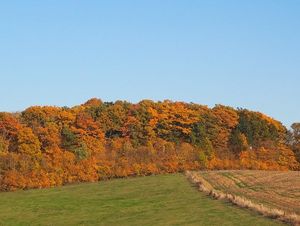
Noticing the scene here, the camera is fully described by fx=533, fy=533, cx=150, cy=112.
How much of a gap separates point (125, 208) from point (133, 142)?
60.4 metres

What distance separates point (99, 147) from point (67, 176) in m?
12.4

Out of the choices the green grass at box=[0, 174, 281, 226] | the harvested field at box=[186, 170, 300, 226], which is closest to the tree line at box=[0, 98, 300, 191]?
the green grass at box=[0, 174, 281, 226]

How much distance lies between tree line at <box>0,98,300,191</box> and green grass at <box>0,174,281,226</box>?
59.4ft

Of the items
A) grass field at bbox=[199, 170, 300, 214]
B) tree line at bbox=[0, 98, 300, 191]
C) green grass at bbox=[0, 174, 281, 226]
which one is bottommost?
green grass at bbox=[0, 174, 281, 226]

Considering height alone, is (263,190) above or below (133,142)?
below

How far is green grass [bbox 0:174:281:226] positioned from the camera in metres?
35.5

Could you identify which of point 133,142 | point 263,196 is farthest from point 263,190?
point 133,142

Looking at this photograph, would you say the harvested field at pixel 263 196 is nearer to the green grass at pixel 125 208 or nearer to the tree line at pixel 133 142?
the green grass at pixel 125 208

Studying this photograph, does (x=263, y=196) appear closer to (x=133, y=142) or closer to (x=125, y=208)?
(x=125, y=208)

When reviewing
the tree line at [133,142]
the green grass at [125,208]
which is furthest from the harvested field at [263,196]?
the tree line at [133,142]

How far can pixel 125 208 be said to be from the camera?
49438mm

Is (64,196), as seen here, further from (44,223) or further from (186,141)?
(186,141)

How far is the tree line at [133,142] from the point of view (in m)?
93.8

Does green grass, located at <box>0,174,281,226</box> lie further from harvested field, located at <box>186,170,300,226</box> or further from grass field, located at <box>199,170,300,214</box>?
grass field, located at <box>199,170,300,214</box>
